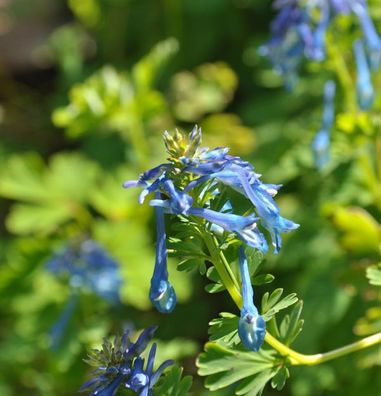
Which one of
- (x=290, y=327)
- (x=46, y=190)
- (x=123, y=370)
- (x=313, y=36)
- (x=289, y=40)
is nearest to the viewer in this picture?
(x=123, y=370)

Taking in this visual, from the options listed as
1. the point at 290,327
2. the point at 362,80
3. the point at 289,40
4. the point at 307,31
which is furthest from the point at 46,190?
the point at 290,327

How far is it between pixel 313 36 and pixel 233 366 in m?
1.74

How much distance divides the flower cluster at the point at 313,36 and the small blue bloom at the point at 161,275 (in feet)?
5.26

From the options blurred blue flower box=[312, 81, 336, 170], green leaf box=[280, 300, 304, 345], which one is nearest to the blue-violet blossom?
blurred blue flower box=[312, 81, 336, 170]

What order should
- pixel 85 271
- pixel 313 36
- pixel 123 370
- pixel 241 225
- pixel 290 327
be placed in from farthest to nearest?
pixel 85 271
pixel 313 36
pixel 290 327
pixel 123 370
pixel 241 225

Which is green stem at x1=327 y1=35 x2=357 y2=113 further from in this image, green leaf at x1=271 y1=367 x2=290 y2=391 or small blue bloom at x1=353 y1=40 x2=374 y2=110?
green leaf at x1=271 y1=367 x2=290 y2=391

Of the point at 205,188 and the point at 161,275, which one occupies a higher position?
the point at 205,188

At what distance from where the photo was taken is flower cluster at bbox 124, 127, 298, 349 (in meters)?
1.66

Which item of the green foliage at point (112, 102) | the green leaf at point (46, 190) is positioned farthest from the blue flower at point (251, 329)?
the green leaf at point (46, 190)

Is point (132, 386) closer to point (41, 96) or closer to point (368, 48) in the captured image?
point (368, 48)

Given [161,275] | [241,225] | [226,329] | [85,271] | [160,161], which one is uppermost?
[241,225]

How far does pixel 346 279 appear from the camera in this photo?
3.06m

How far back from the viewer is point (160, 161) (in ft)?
14.4

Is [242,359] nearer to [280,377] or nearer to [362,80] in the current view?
[280,377]
